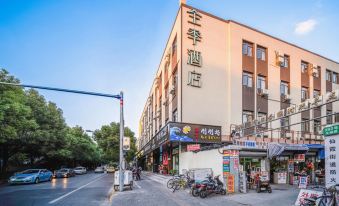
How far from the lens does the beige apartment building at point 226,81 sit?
27.0m

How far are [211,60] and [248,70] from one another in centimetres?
457

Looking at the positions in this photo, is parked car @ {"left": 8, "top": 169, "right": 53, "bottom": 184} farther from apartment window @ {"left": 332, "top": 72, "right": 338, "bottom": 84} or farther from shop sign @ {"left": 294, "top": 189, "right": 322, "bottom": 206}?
apartment window @ {"left": 332, "top": 72, "right": 338, "bottom": 84}

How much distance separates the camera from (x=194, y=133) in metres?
25.6

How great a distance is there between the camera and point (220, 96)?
28.5 m

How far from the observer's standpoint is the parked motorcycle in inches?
594

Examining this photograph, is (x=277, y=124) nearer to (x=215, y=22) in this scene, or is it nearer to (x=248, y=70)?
(x=248, y=70)

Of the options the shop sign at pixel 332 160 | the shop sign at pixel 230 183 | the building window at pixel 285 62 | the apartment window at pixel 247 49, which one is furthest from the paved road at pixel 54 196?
the building window at pixel 285 62

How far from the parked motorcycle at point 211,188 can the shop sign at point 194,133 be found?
8928mm

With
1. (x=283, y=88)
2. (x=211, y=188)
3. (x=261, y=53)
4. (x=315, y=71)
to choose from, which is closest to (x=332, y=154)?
(x=211, y=188)

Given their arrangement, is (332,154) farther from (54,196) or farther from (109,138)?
(109,138)

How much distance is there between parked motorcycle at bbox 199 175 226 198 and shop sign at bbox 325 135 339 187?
7.32m

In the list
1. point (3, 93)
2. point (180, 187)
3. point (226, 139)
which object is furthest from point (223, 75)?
point (3, 93)

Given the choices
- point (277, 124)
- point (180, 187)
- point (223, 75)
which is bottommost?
point (180, 187)

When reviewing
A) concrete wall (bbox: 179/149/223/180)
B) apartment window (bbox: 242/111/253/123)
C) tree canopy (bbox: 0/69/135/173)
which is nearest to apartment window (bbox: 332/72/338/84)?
apartment window (bbox: 242/111/253/123)
